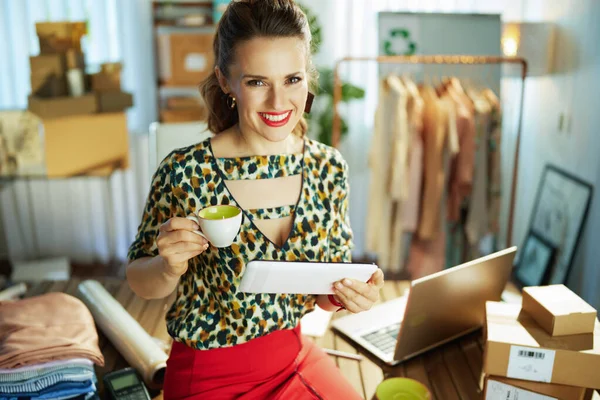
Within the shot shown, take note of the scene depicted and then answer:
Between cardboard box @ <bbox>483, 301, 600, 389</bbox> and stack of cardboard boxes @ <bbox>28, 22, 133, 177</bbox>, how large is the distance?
7.90 feet

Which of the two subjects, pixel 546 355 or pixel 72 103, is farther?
pixel 72 103

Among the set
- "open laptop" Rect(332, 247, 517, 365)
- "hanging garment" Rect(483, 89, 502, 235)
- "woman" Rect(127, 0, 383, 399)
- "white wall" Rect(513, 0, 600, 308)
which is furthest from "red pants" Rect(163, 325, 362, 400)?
"white wall" Rect(513, 0, 600, 308)

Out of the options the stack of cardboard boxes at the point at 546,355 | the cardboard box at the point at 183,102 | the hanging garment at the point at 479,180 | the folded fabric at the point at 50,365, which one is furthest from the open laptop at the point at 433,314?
the cardboard box at the point at 183,102

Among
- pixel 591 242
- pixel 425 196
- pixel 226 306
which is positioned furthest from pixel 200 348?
pixel 591 242

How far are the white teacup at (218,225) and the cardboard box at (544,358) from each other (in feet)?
2.07

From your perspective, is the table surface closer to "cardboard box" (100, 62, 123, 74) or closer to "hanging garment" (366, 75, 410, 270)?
"hanging garment" (366, 75, 410, 270)

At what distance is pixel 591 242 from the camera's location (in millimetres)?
2867

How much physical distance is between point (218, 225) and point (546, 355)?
0.78m

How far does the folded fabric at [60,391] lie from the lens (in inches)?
53.4

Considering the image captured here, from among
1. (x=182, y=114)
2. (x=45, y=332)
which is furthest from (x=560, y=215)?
(x=45, y=332)

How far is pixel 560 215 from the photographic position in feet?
10.2

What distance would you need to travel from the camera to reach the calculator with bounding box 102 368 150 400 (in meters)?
1.42

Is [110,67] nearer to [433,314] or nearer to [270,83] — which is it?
[270,83]

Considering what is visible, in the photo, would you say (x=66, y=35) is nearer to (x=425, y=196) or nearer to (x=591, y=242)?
(x=425, y=196)
